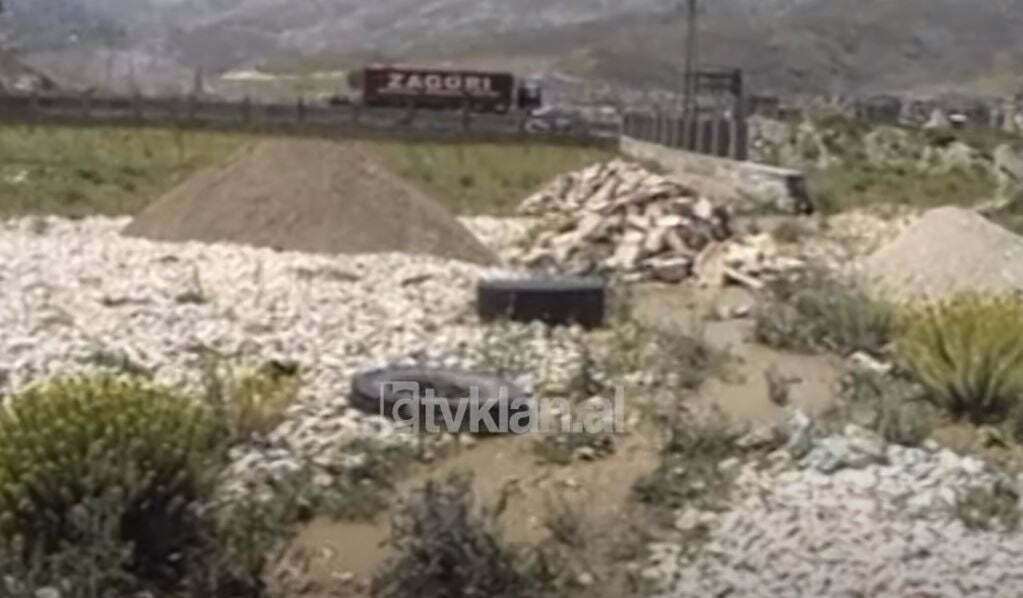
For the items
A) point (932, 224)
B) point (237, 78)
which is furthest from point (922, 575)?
point (237, 78)

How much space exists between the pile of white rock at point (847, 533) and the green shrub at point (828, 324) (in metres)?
3.44

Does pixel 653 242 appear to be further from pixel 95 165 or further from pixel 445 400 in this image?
pixel 95 165

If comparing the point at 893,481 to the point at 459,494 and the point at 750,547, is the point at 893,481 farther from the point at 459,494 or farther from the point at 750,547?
the point at 459,494

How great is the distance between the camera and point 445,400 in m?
10.5

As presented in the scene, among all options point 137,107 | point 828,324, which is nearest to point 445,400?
point 828,324

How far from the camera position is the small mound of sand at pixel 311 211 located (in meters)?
17.1

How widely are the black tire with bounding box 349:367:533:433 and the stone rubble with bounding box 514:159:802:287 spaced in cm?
627

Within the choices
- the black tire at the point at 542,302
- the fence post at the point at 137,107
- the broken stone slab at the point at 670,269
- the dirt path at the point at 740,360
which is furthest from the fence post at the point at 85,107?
the black tire at the point at 542,302

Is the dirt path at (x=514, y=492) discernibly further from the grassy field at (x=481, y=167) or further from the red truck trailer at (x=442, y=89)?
the red truck trailer at (x=442, y=89)

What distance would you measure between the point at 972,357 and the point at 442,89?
56.7 m

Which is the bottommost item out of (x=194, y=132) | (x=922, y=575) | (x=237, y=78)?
(x=237, y=78)

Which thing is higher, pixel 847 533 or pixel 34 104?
pixel 847 533

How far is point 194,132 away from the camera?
4431 centimetres

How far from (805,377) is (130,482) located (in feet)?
19.8
